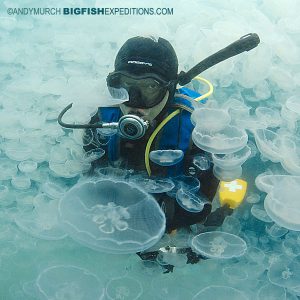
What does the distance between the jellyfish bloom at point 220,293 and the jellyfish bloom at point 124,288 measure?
0.62 m

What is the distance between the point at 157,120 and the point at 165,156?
381 millimetres

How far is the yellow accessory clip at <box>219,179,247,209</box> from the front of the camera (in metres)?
3.69

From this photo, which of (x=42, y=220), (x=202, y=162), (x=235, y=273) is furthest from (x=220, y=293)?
(x=42, y=220)

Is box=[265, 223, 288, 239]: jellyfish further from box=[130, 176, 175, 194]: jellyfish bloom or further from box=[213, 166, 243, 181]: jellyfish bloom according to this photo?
box=[130, 176, 175, 194]: jellyfish bloom

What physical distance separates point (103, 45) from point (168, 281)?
334 cm

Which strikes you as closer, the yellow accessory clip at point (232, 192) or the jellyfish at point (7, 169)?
the yellow accessory clip at point (232, 192)

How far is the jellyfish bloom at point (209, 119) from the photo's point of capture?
10.7 feet

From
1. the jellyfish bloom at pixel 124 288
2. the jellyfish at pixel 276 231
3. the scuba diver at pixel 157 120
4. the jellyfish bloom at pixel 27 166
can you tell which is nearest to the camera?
the scuba diver at pixel 157 120

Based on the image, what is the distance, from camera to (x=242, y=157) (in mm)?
3471

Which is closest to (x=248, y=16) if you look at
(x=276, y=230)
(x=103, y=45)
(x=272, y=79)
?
(x=272, y=79)

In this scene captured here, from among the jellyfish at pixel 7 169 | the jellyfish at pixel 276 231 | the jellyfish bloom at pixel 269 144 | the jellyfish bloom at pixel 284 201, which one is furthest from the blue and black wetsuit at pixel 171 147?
the jellyfish at pixel 7 169

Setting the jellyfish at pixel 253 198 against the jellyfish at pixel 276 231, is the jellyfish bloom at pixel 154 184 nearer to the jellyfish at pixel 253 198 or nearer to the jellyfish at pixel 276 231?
the jellyfish at pixel 253 198

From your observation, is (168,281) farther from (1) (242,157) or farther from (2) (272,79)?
(2) (272,79)

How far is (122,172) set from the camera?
11.4ft
